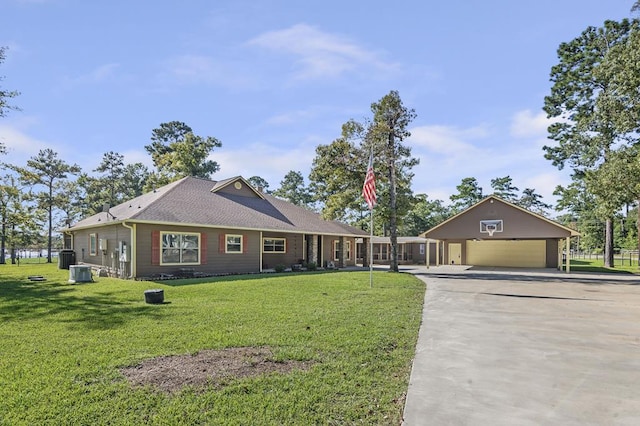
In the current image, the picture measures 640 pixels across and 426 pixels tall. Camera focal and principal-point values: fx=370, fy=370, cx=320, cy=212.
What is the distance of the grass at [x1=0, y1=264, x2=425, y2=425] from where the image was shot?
3.33 meters

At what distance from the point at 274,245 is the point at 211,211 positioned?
4.17 metres

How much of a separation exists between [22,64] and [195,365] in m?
14.7

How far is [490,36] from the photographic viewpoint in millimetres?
12047

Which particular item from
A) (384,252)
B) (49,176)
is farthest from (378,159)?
(49,176)

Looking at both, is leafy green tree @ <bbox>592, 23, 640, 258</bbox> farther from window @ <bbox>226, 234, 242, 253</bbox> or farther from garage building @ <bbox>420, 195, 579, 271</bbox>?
window @ <bbox>226, 234, 242, 253</bbox>

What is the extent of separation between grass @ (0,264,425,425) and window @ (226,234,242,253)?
7528 millimetres


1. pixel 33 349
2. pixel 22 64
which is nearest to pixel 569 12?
pixel 33 349

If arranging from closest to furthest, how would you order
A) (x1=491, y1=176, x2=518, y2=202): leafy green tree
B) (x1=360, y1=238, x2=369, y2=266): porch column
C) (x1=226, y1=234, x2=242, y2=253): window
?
(x1=226, y1=234, x2=242, y2=253): window
(x1=360, y1=238, x2=369, y2=266): porch column
(x1=491, y1=176, x2=518, y2=202): leafy green tree

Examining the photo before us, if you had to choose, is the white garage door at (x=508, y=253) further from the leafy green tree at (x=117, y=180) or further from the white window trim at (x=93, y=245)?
the leafy green tree at (x=117, y=180)

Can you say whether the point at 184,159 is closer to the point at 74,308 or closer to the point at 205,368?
the point at 74,308

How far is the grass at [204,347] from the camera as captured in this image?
3330mm

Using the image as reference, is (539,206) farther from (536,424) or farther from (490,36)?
(536,424)

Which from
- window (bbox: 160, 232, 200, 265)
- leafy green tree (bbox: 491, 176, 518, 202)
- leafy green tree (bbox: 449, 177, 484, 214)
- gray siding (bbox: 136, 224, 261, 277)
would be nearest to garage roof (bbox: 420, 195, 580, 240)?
gray siding (bbox: 136, 224, 261, 277)

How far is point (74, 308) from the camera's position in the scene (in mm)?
8273
